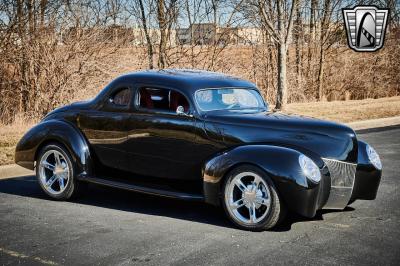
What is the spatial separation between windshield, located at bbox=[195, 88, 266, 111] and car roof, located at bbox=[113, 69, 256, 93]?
2.6 inches

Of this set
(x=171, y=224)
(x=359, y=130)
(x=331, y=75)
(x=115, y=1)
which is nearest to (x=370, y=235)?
(x=171, y=224)

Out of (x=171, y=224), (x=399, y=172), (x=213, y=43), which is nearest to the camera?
(x=171, y=224)

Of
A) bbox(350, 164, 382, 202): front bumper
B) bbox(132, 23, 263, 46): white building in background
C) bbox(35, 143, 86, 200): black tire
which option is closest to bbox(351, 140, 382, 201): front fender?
bbox(350, 164, 382, 202): front bumper

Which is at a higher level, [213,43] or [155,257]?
[213,43]

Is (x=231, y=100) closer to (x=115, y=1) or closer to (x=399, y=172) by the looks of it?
(x=399, y=172)

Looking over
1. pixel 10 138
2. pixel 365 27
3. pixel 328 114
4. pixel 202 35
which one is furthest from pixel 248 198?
pixel 365 27

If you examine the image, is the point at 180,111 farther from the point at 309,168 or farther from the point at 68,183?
the point at 68,183

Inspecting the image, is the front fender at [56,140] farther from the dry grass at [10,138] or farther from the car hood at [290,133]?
the dry grass at [10,138]

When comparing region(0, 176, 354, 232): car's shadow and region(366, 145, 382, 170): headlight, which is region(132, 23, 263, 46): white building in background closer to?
region(0, 176, 354, 232): car's shadow

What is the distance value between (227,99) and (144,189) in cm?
147

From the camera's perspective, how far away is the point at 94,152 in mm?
6969

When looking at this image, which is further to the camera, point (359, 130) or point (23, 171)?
point (359, 130)

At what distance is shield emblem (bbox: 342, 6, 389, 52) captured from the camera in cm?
2684

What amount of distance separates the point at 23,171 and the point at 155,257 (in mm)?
5062
